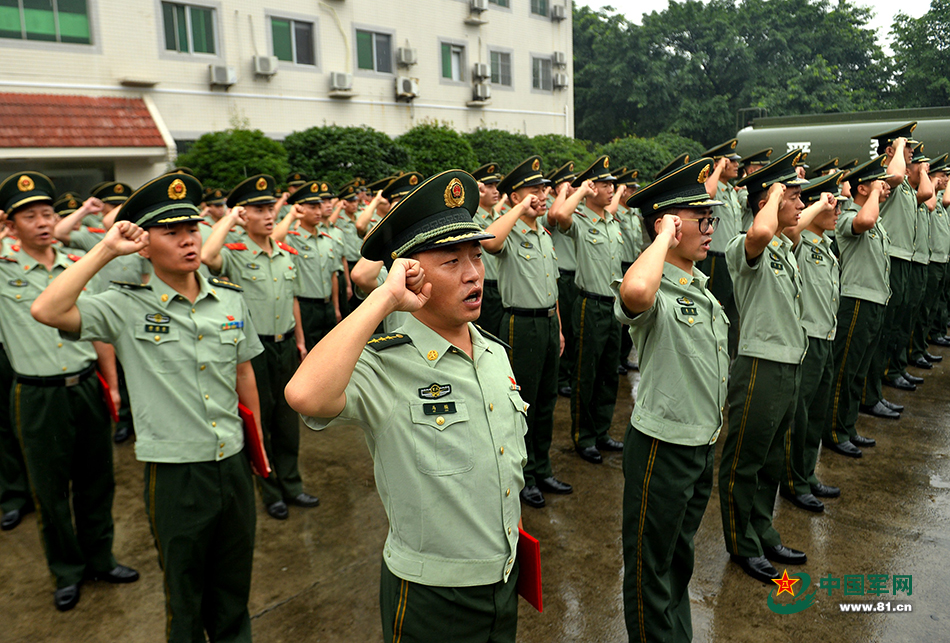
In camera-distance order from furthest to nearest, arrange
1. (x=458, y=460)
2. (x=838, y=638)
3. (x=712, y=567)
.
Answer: (x=712, y=567)
(x=838, y=638)
(x=458, y=460)

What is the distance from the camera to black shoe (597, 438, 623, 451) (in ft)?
19.1

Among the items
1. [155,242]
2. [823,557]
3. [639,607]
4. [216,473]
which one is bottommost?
[823,557]

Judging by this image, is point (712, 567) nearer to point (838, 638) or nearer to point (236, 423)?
point (838, 638)

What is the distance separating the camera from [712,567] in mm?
4000

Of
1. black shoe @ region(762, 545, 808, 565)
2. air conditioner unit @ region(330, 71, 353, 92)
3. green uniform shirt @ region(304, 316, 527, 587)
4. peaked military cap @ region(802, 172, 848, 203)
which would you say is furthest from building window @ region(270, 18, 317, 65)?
green uniform shirt @ region(304, 316, 527, 587)

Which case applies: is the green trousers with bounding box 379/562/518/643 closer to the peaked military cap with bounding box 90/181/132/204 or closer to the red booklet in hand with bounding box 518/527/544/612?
the red booklet in hand with bounding box 518/527/544/612

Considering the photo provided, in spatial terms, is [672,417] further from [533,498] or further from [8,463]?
[8,463]

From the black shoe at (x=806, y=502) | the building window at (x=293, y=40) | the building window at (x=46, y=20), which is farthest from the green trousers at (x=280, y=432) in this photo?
the building window at (x=293, y=40)

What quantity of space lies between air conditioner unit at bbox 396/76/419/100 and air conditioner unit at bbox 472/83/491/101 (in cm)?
242

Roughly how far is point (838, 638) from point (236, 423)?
10.2 feet

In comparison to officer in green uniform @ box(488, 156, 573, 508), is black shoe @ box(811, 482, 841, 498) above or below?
below

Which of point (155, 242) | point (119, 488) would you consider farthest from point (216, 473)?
point (119, 488)

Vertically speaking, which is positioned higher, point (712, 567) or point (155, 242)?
point (155, 242)

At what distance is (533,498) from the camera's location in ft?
15.8
